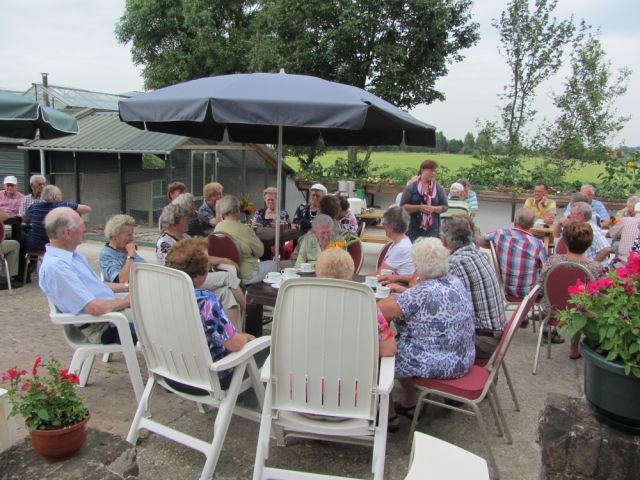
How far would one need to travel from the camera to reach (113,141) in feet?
32.3

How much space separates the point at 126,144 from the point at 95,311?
23.8ft

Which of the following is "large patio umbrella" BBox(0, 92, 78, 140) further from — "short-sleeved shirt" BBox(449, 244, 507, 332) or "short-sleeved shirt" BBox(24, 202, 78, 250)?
"short-sleeved shirt" BBox(449, 244, 507, 332)

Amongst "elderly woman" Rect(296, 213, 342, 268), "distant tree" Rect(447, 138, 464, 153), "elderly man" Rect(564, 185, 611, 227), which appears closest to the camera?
"elderly woman" Rect(296, 213, 342, 268)

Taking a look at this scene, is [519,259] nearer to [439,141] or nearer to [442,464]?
[439,141]

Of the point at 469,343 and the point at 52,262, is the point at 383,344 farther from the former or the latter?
the point at 52,262

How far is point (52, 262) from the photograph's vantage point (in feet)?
10.0

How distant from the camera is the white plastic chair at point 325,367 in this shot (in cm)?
226

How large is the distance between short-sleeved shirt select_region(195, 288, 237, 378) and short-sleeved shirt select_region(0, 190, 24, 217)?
5553 millimetres

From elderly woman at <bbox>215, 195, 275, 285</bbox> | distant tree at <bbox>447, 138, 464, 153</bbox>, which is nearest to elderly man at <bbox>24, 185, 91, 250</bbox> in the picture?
elderly woman at <bbox>215, 195, 275, 285</bbox>

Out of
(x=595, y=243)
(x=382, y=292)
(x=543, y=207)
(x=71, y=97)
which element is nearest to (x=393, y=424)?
(x=382, y=292)

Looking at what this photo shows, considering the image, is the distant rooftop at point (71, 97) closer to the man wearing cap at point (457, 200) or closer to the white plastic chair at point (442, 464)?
the man wearing cap at point (457, 200)

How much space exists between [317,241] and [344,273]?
176 cm

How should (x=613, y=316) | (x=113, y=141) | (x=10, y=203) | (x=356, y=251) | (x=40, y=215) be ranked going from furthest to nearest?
(x=113, y=141) < (x=10, y=203) < (x=40, y=215) < (x=356, y=251) < (x=613, y=316)

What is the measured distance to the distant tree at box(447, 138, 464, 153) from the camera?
1318 centimetres
